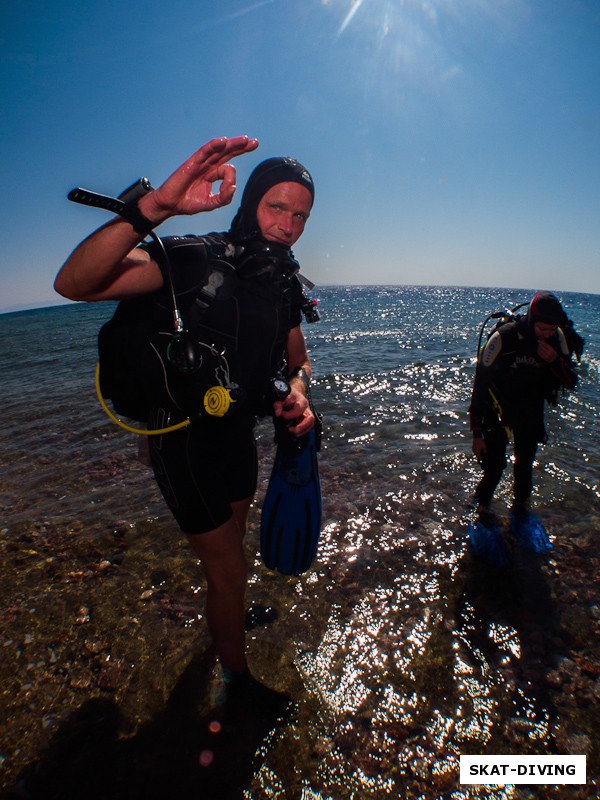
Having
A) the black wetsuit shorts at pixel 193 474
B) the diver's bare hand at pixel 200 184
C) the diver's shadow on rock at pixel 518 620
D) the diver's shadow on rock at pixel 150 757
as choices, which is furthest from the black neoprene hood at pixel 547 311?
the diver's shadow on rock at pixel 150 757

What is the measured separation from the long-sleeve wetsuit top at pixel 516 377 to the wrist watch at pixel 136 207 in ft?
14.1

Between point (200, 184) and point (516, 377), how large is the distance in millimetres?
4321

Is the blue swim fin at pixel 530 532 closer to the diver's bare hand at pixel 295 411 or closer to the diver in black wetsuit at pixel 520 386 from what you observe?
the diver in black wetsuit at pixel 520 386

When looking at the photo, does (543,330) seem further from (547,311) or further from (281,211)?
(281,211)

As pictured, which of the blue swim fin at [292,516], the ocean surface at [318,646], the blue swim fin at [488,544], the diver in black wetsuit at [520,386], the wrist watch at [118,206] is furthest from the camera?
the diver in black wetsuit at [520,386]

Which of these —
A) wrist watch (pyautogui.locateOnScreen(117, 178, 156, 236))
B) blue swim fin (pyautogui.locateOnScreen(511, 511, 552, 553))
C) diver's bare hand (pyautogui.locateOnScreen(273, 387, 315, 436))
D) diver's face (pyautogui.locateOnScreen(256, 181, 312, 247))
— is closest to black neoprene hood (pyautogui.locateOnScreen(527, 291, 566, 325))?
blue swim fin (pyautogui.locateOnScreen(511, 511, 552, 553))

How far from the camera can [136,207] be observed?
1861 mm

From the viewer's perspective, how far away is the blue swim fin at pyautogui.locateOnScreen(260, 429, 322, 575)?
335 centimetres

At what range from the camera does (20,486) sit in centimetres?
639

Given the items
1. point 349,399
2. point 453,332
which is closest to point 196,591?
Result: point 349,399

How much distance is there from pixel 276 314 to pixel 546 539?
14.7 feet

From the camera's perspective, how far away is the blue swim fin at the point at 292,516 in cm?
335

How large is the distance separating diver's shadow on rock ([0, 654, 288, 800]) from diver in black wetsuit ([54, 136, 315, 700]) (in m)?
0.36

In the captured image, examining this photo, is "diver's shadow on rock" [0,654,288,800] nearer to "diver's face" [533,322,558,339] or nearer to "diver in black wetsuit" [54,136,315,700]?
"diver in black wetsuit" [54,136,315,700]
